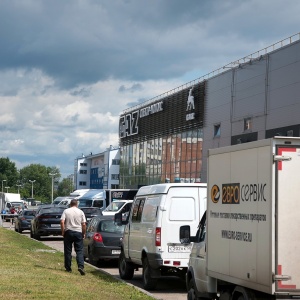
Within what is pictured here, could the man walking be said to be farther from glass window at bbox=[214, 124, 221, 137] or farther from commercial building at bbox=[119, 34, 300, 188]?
glass window at bbox=[214, 124, 221, 137]

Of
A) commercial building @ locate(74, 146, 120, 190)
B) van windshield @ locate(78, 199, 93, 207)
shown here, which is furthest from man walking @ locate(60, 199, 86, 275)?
commercial building @ locate(74, 146, 120, 190)

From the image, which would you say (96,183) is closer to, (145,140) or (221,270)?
(145,140)

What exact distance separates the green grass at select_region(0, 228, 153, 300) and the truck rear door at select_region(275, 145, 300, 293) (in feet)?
17.5

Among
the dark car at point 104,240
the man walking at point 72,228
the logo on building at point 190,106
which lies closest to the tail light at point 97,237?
the dark car at point 104,240

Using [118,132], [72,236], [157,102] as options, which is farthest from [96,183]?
[72,236]

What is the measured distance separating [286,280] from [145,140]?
65.2 m

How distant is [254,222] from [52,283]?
22.6ft

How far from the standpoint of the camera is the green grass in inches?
555

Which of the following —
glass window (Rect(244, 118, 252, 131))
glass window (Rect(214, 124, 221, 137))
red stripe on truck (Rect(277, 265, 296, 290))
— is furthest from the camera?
glass window (Rect(214, 124, 221, 137))

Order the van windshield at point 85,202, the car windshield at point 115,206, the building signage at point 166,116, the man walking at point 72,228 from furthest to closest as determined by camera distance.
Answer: the building signage at point 166,116, the van windshield at point 85,202, the car windshield at point 115,206, the man walking at point 72,228

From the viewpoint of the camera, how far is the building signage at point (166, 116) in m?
60.7

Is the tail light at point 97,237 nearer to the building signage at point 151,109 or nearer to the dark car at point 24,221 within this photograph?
the dark car at point 24,221

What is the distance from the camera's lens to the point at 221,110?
181 feet

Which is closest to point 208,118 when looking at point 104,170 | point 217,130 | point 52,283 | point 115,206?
point 217,130
